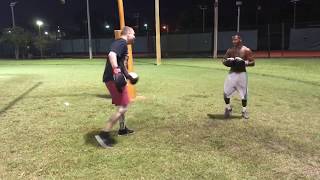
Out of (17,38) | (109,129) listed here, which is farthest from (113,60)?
(17,38)

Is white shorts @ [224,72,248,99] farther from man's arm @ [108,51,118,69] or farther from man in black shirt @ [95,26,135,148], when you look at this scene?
man's arm @ [108,51,118,69]

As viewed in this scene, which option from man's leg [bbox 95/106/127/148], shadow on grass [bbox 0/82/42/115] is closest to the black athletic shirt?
man's leg [bbox 95/106/127/148]

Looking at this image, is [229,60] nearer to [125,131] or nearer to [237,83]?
[237,83]

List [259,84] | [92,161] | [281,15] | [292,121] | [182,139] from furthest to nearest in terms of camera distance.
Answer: [281,15] < [259,84] < [292,121] < [182,139] < [92,161]

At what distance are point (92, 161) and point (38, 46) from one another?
55348 millimetres

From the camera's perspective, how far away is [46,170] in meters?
5.88

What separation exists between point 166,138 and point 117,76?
63.9 inches

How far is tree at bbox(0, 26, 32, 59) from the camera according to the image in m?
55.8

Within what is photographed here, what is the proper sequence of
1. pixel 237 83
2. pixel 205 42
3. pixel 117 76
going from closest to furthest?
1. pixel 117 76
2. pixel 237 83
3. pixel 205 42

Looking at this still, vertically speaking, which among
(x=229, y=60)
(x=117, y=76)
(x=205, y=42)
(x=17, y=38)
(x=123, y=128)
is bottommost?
(x=123, y=128)

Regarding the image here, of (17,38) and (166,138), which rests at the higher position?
(17,38)

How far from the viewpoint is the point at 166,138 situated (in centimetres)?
750

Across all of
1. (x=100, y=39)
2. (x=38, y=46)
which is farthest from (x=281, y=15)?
(x=38, y=46)

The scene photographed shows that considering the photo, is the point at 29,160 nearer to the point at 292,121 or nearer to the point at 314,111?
the point at 292,121
